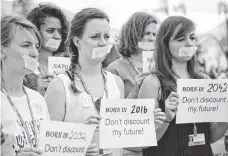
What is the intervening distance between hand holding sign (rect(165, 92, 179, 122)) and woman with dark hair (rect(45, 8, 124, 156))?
373 mm

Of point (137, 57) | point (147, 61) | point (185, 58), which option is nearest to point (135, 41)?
point (137, 57)

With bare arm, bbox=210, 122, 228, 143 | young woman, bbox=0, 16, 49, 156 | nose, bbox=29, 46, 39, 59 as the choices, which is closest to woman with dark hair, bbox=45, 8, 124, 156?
young woman, bbox=0, 16, 49, 156

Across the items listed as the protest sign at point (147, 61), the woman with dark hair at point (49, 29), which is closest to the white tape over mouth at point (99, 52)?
the protest sign at point (147, 61)

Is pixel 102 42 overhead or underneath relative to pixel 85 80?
overhead

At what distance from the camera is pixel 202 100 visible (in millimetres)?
3143

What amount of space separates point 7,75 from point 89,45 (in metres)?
0.67

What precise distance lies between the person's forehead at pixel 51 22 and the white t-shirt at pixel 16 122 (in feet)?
4.88

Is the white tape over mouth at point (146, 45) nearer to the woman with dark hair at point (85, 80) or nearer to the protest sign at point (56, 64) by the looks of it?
the protest sign at point (56, 64)

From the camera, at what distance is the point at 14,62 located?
2482mm

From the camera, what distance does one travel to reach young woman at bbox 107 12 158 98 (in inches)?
158

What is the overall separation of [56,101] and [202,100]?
1128mm

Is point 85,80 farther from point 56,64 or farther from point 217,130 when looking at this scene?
point 217,130

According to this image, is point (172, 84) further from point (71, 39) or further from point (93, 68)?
point (71, 39)

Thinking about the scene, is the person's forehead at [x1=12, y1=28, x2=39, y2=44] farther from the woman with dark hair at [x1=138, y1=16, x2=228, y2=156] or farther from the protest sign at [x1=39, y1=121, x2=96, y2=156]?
the woman with dark hair at [x1=138, y1=16, x2=228, y2=156]
